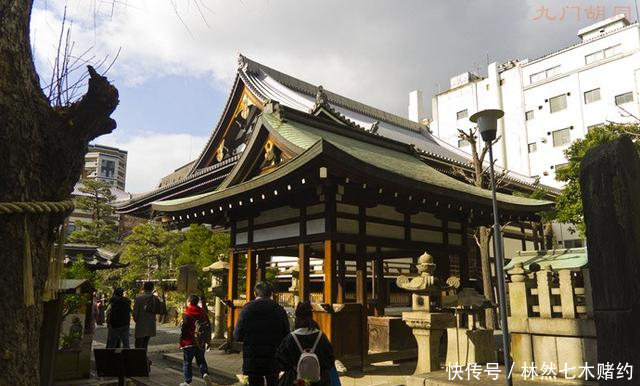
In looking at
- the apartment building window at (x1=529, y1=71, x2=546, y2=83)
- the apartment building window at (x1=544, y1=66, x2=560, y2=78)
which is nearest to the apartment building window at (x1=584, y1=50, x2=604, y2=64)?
the apartment building window at (x1=544, y1=66, x2=560, y2=78)

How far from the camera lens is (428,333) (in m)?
7.92

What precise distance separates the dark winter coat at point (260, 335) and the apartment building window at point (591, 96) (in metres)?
36.7

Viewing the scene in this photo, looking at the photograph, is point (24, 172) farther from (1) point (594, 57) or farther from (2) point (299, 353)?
(1) point (594, 57)

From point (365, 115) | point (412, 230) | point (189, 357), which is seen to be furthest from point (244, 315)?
point (365, 115)

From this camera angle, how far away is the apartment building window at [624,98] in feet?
106

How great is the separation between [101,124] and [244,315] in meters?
3.18

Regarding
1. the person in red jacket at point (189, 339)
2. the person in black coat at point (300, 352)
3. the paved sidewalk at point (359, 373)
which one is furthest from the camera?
the paved sidewalk at point (359, 373)

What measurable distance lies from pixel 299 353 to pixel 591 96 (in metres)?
37.6

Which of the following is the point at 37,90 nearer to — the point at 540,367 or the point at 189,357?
the point at 189,357

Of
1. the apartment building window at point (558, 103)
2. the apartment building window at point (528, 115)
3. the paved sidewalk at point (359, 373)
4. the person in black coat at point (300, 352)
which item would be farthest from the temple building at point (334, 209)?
the apartment building window at point (528, 115)

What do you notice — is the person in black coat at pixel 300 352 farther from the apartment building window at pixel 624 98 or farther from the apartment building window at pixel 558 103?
the apartment building window at pixel 558 103

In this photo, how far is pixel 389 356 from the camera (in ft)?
33.0

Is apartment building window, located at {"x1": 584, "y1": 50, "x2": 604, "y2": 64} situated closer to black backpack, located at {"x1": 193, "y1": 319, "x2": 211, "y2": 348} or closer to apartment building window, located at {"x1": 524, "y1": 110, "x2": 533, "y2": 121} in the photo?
apartment building window, located at {"x1": 524, "y1": 110, "x2": 533, "y2": 121}

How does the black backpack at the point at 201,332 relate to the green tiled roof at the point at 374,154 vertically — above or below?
below
